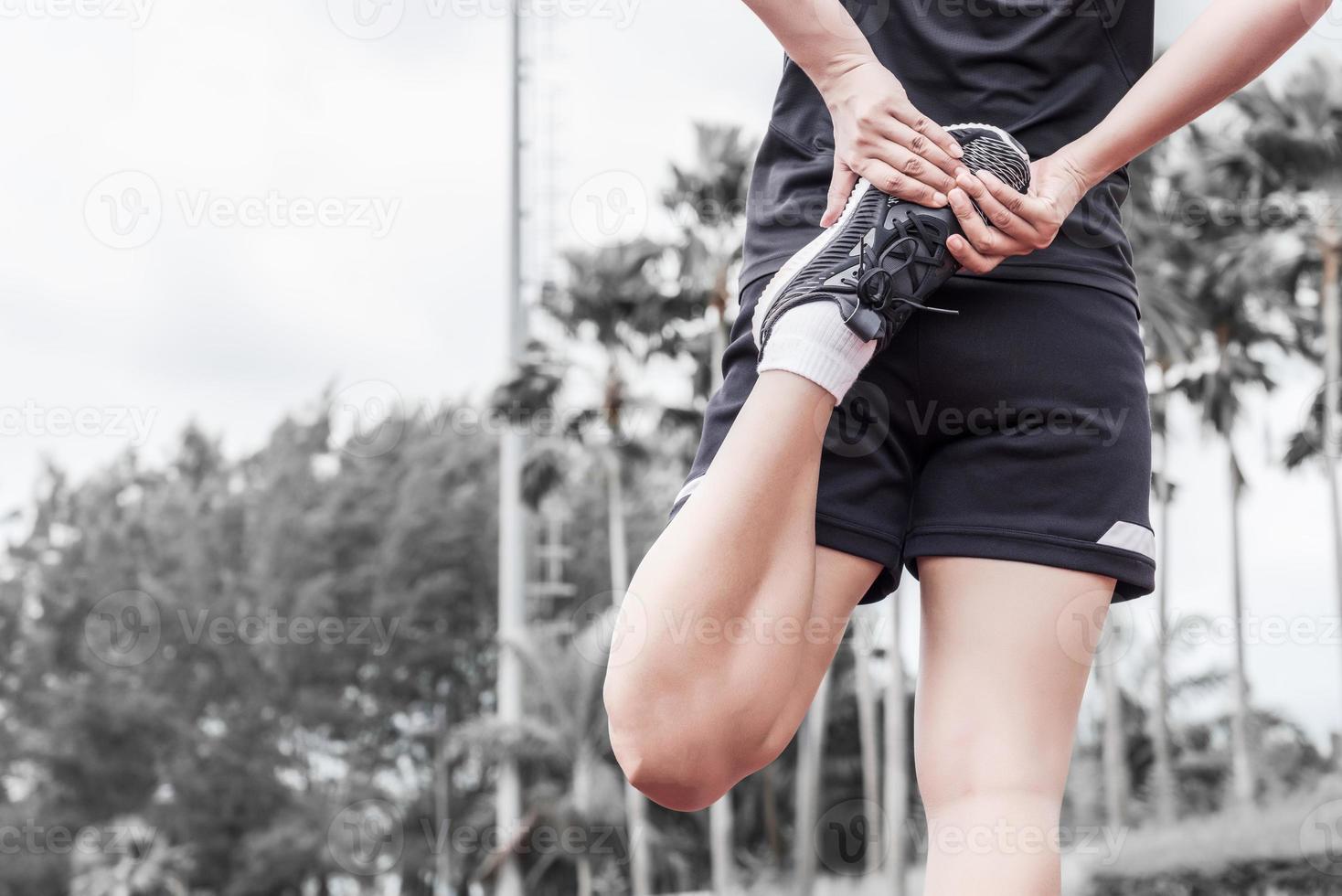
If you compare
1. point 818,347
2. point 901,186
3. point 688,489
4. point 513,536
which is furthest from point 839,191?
point 513,536

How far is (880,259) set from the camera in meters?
1.11

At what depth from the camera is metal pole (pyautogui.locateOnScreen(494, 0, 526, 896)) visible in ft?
65.3

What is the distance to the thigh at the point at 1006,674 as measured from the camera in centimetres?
119

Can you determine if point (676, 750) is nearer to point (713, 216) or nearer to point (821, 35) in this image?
point (821, 35)

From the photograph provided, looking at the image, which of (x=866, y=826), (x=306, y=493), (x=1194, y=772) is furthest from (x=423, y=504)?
(x=1194, y=772)

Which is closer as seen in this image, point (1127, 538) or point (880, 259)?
point (880, 259)

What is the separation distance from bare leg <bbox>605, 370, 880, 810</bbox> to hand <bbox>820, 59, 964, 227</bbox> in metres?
0.22

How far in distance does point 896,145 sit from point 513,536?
65.2 ft

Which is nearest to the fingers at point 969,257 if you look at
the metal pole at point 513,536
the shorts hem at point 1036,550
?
the shorts hem at point 1036,550

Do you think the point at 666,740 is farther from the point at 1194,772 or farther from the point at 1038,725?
the point at 1194,772

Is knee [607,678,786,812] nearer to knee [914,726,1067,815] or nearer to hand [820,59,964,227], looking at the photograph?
knee [914,726,1067,815]

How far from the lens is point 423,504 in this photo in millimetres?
27375

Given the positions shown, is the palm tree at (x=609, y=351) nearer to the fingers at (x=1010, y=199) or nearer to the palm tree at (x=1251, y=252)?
the palm tree at (x=1251, y=252)

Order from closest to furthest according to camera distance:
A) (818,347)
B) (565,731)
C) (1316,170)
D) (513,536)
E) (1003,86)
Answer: (818,347), (1003,86), (1316,170), (565,731), (513,536)
